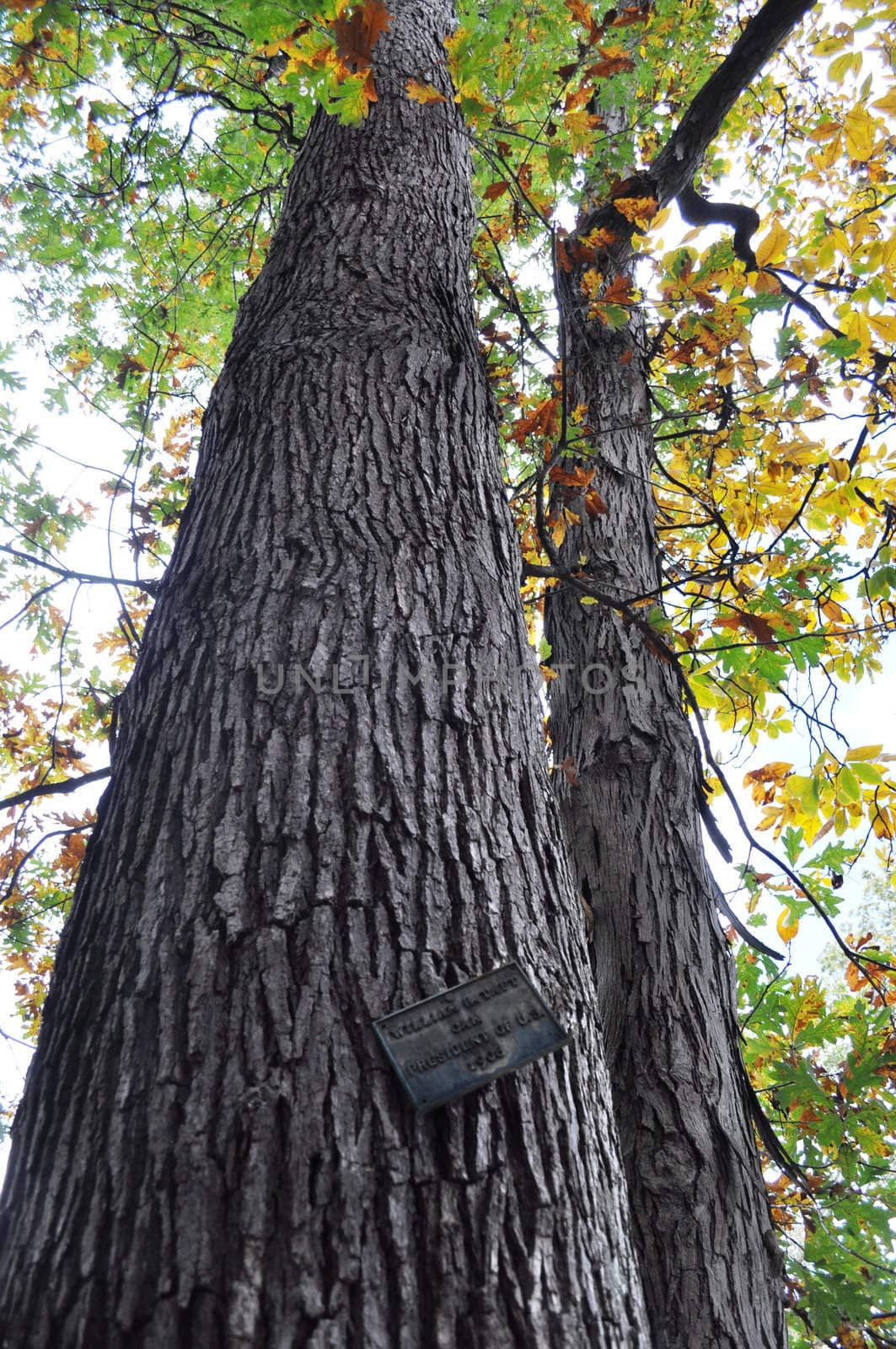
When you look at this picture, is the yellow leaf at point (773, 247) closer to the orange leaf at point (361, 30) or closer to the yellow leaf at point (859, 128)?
the yellow leaf at point (859, 128)

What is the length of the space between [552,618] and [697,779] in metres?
1.02

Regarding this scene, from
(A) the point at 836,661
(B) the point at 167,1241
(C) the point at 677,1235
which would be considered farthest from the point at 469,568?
(A) the point at 836,661

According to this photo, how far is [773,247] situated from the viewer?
3240 millimetres

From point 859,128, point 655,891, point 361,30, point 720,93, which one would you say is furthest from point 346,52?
point 859,128

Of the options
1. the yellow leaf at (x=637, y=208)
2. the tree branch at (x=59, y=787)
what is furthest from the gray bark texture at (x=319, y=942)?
the yellow leaf at (x=637, y=208)

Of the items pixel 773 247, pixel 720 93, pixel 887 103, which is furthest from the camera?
pixel 720 93

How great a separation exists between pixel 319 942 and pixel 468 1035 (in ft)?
0.85

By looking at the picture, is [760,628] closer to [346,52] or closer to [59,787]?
[346,52]

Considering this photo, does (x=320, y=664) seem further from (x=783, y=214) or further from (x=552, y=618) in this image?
(x=783, y=214)

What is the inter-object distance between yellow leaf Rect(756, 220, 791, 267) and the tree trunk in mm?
905

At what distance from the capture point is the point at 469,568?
1823 mm

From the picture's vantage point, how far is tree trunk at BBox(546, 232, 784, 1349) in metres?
1.99

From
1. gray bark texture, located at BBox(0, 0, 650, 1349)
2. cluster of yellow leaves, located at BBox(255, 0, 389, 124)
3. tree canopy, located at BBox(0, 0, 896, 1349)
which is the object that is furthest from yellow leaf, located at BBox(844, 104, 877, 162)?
gray bark texture, located at BBox(0, 0, 650, 1349)

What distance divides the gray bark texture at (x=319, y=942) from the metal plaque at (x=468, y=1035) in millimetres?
32
